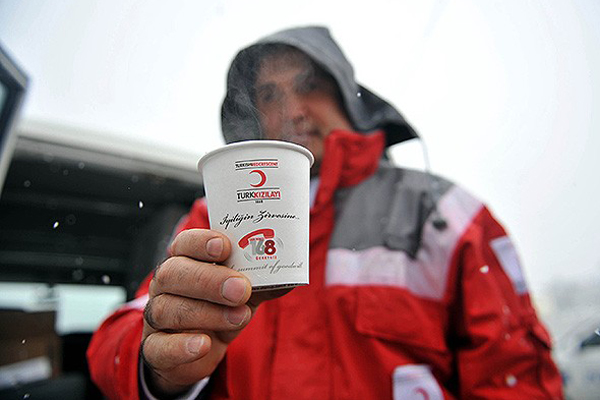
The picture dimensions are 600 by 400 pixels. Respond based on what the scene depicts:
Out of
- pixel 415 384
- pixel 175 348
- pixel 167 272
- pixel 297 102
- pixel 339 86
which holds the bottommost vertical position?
pixel 415 384

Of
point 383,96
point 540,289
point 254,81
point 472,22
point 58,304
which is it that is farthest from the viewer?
point 58,304

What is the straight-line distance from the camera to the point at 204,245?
0.55m

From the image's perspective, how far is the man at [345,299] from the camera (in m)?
0.67

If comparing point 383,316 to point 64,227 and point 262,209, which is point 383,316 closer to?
point 262,209

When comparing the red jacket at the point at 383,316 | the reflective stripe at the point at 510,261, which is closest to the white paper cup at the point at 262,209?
the red jacket at the point at 383,316

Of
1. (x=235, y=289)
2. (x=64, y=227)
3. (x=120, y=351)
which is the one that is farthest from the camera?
(x=64, y=227)

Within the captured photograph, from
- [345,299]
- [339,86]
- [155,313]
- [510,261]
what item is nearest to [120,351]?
[155,313]

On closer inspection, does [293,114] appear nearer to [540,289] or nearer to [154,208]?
[540,289]

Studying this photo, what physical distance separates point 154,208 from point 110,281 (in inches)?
55.1

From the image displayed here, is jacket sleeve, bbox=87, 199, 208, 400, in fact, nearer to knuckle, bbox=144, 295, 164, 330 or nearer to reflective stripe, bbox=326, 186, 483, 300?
knuckle, bbox=144, 295, 164, 330

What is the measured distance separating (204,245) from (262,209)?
3.8 inches

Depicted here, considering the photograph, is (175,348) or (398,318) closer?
(175,348)

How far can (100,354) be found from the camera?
3.00ft

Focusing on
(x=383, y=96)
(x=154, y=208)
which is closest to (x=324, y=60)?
(x=383, y=96)
